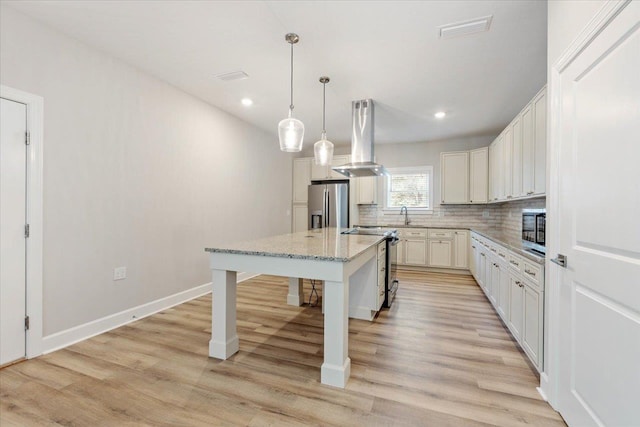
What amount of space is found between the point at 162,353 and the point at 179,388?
583mm

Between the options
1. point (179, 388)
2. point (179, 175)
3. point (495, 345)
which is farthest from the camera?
point (179, 175)

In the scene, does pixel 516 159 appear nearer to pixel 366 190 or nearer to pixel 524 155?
pixel 524 155

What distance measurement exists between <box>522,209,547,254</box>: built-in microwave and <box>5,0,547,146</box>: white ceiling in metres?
1.49

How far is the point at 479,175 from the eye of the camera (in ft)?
17.0

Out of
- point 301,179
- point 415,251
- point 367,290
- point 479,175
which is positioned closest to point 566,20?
point 367,290

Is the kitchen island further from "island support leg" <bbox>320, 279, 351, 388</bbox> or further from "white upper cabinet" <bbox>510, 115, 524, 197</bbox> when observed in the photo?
"white upper cabinet" <bbox>510, 115, 524, 197</bbox>

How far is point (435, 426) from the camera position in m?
1.56

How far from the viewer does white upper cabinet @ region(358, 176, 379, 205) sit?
597cm

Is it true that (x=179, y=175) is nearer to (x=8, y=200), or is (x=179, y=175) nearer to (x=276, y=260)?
(x=8, y=200)

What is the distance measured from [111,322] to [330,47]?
3.36 meters

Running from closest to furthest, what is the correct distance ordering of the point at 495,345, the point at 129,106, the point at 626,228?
the point at 626,228 < the point at 495,345 < the point at 129,106

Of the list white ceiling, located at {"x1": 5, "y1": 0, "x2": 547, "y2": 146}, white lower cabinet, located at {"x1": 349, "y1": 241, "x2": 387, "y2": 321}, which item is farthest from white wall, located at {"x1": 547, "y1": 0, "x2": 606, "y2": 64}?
white lower cabinet, located at {"x1": 349, "y1": 241, "x2": 387, "y2": 321}

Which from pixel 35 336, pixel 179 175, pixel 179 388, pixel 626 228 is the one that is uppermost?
pixel 179 175

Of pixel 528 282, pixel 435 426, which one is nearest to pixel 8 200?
pixel 435 426
